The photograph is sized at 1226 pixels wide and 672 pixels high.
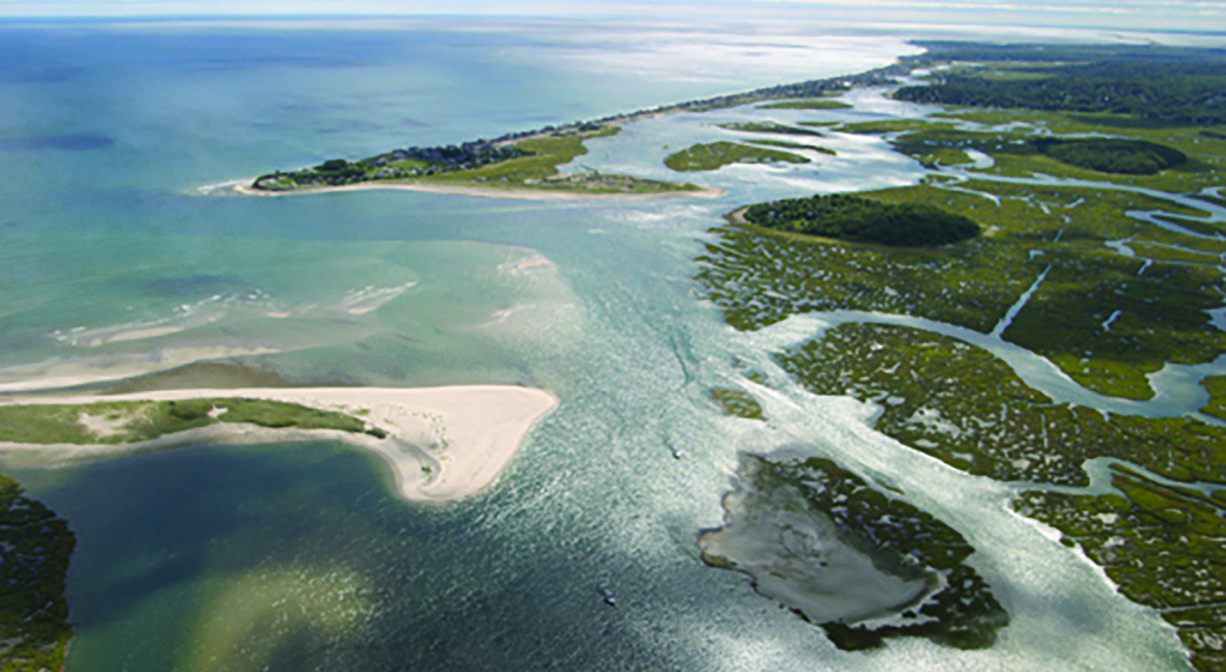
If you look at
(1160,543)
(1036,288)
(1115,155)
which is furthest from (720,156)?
(1160,543)

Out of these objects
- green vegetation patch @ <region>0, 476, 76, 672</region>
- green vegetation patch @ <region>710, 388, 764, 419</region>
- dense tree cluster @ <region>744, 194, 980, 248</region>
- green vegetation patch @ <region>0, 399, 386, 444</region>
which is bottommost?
green vegetation patch @ <region>710, 388, 764, 419</region>

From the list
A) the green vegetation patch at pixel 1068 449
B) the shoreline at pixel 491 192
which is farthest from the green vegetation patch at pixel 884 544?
the shoreline at pixel 491 192

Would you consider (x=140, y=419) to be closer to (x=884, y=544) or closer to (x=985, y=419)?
(x=884, y=544)

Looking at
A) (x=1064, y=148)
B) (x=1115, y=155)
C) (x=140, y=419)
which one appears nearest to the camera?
(x=140, y=419)

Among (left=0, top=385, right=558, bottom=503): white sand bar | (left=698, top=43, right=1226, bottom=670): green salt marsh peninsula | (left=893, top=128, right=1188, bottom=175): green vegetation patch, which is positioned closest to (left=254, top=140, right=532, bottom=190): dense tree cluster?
(left=698, top=43, right=1226, bottom=670): green salt marsh peninsula

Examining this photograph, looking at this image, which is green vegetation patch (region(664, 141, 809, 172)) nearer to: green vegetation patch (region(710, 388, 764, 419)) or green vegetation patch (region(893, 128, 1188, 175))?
green vegetation patch (region(893, 128, 1188, 175))

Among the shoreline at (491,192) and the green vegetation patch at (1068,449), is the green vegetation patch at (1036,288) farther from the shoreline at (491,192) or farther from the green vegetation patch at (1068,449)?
the shoreline at (491,192)
